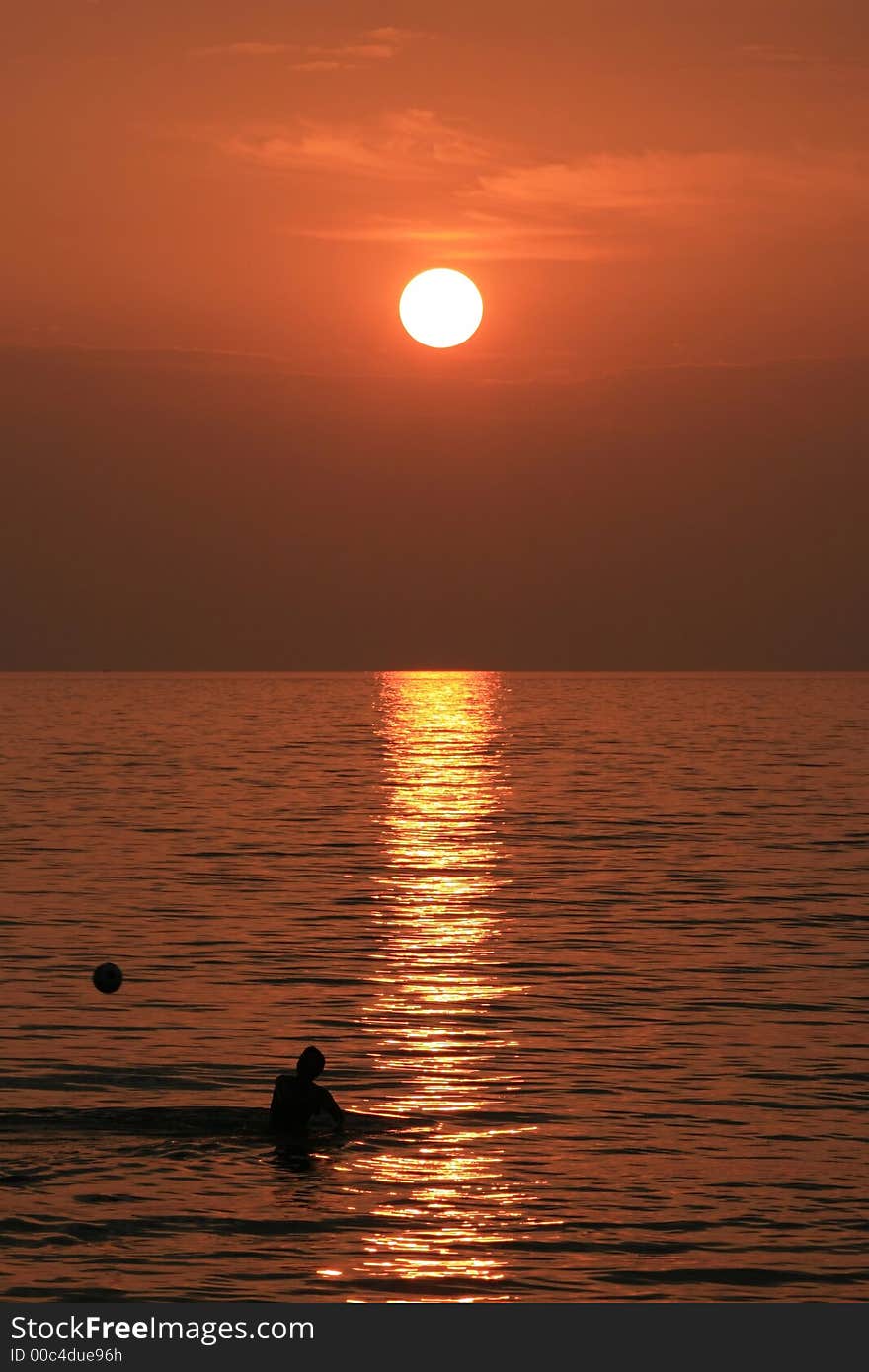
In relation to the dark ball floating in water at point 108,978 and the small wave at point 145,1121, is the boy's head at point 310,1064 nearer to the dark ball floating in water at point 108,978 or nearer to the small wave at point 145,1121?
the small wave at point 145,1121

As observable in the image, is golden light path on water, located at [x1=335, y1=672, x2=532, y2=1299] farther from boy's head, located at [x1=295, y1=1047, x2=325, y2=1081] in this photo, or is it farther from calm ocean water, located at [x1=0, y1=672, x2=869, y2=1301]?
boy's head, located at [x1=295, y1=1047, x2=325, y2=1081]

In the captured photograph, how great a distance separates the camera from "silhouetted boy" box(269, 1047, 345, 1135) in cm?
2409

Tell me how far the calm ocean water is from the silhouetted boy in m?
0.46

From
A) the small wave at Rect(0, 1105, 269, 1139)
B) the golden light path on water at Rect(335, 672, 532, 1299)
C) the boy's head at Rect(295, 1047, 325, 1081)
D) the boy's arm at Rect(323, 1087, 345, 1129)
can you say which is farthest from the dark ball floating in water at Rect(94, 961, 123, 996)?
the boy's head at Rect(295, 1047, 325, 1081)

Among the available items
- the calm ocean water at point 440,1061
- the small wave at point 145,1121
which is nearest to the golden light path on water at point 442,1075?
the calm ocean water at point 440,1061

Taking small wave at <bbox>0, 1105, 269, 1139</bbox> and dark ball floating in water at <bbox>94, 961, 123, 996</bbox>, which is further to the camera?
dark ball floating in water at <bbox>94, 961, 123, 996</bbox>

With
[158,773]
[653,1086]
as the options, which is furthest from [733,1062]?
[158,773]

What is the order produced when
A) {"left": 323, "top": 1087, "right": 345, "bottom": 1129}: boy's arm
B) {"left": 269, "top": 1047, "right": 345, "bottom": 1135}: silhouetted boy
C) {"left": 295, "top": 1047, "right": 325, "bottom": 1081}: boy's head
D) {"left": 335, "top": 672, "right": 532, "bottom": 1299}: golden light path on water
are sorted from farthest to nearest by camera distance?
{"left": 323, "top": 1087, "right": 345, "bottom": 1129}: boy's arm
{"left": 269, "top": 1047, "right": 345, "bottom": 1135}: silhouetted boy
{"left": 295, "top": 1047, "right": 325, "bottom": 1081}: boy's head
{"left": 335, "top": 672, "right": 532, "bottom": 1299}: golden light path on water

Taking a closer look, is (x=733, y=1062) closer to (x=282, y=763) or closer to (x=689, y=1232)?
(x=689, y=1232)

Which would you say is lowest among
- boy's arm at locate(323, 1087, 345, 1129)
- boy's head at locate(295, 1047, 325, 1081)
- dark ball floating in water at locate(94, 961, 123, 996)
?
boy's arm at locate(323, 1087, 345, 1129)

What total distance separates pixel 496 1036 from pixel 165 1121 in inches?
292

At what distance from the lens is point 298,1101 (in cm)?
2411

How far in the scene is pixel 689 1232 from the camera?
2048 cm

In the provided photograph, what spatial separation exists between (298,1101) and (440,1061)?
5554 mm
